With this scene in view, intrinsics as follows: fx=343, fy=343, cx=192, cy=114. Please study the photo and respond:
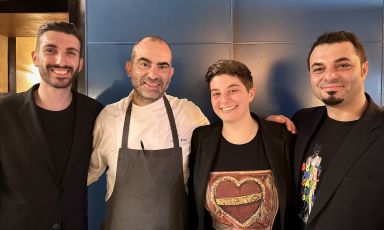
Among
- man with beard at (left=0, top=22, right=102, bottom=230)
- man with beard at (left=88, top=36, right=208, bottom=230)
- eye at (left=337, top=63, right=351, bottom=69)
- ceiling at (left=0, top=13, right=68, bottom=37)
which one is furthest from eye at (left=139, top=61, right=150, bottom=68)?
ceiling at (left=0, top=13, right=68, bottom=37)

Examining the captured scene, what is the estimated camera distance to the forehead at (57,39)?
66.9 inches

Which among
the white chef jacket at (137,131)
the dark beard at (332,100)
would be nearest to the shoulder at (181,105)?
the white chef jacket at (137,131)

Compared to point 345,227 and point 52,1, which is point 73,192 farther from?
point 52,1

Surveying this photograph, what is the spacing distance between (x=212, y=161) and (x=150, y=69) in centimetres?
57

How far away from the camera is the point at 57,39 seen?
5.59ft

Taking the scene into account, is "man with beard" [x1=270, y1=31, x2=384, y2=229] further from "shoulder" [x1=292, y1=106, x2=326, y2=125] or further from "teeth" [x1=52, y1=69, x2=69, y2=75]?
"teeth" [x1=52, y1=69, x2=69, y2=75]

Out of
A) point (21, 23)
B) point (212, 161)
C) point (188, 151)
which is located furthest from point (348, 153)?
point (21, 23)

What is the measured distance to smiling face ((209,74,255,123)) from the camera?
1.60 m

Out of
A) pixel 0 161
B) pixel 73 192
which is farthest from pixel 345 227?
pixel 0 161

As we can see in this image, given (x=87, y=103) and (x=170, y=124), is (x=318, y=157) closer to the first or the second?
(x=170, y=124)

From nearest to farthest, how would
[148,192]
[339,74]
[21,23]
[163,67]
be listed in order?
[339,74], [148,192], [163,67], [21,23]

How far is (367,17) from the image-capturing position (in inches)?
84.2

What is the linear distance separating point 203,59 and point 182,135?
1.99 feet

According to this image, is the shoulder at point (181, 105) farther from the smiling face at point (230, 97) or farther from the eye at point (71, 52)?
the eye at point (71, 52)
